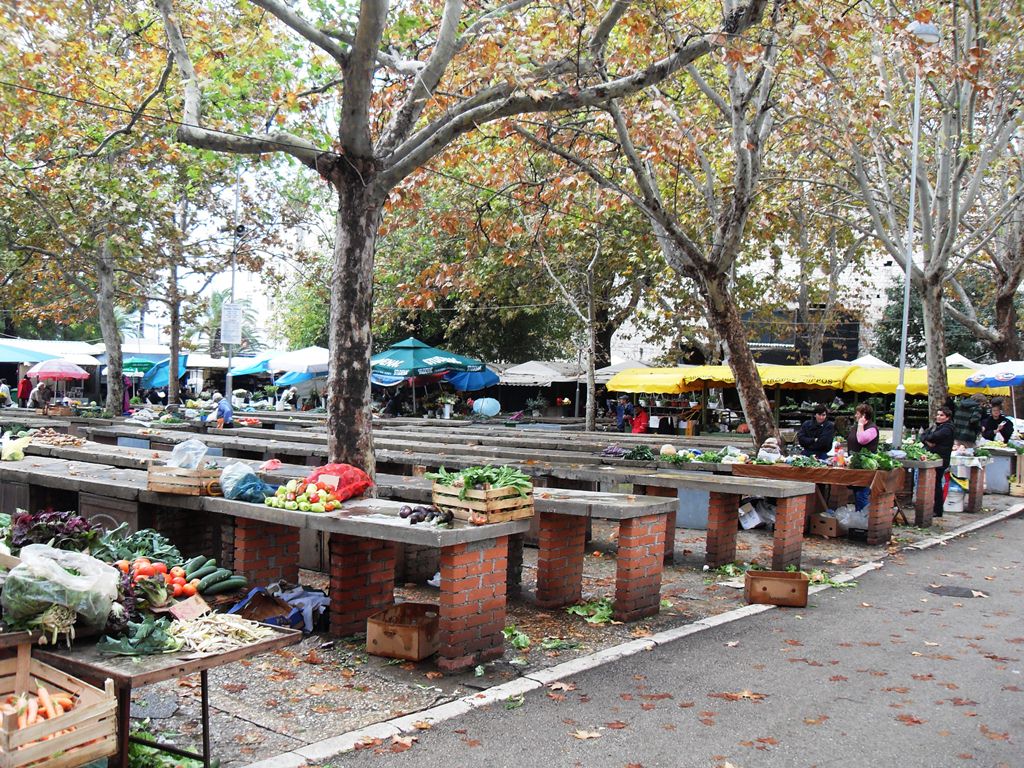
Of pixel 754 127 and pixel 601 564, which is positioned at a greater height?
pixel 754 127

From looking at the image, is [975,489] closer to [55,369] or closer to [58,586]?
[58,586]

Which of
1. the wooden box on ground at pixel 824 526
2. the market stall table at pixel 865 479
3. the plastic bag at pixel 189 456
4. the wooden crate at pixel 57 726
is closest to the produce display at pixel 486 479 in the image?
the plastic bag at pixel 189 456

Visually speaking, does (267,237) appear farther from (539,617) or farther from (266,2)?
(539,617)

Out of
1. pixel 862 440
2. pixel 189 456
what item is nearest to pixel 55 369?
pixel 189 456

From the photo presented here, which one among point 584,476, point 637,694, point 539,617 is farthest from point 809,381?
point 637,694

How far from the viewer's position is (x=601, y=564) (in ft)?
36.2

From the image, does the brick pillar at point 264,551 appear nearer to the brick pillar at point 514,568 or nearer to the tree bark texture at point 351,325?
the tree bark texture at point 351,325

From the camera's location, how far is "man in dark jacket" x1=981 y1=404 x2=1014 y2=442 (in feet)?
68.0

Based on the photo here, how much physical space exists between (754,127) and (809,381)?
12.6 meters

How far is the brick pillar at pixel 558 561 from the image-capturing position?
8.51 m

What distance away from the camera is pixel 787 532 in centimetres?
1035

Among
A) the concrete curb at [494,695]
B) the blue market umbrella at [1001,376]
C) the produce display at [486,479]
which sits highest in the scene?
the blue market umbrella at [1001,376]

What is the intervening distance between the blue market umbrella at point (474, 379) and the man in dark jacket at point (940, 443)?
17.6 m

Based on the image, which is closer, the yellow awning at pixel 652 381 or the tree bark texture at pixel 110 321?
the tree bark texture at pixel 110 321
